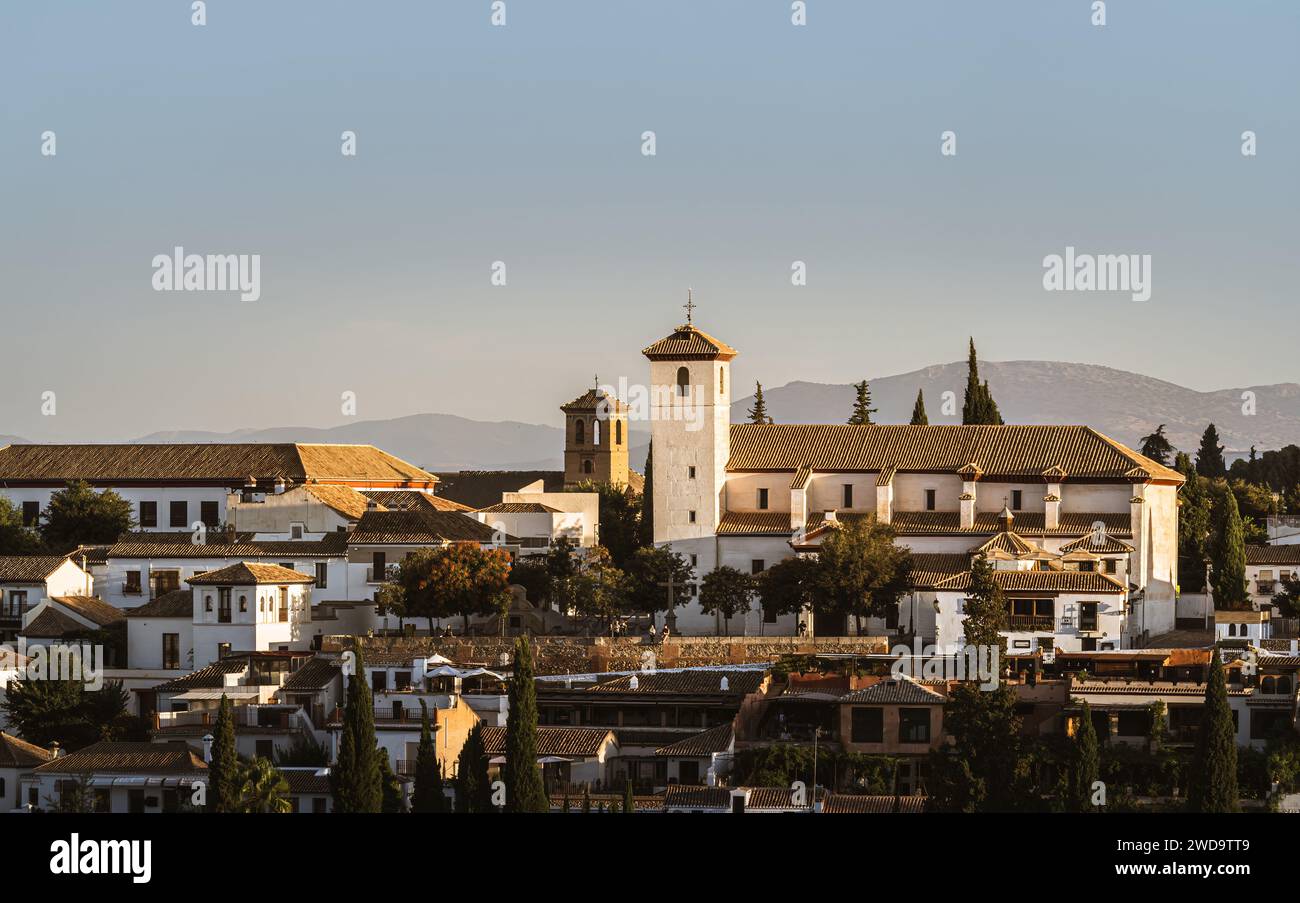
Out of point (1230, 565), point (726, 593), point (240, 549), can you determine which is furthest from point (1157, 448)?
point (240, 549)

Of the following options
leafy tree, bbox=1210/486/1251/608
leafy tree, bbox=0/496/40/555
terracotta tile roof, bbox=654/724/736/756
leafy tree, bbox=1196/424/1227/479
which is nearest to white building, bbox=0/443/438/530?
leafy tree, bbox=0/496/40/555

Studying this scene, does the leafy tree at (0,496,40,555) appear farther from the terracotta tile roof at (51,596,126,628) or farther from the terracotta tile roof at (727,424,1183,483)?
the terracotta tile roof at (727,424,1183,483)

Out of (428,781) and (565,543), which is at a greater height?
(565,543)

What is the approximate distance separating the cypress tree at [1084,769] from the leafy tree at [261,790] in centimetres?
1355

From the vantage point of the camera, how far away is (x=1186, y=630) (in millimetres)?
53312

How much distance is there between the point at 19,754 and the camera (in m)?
41.8

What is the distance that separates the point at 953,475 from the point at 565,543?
1017 centimetres

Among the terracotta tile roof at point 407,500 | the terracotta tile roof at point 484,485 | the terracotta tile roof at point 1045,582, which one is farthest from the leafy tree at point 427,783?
the terracotta tile roof at point 484,485

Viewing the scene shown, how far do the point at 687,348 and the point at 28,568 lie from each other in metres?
17.7

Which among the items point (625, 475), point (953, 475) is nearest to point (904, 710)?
point (953, 475)

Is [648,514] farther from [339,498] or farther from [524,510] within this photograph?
[339,498]

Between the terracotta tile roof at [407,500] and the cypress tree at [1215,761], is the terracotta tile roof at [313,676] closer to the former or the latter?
the terracotta tile roof at [407,500]

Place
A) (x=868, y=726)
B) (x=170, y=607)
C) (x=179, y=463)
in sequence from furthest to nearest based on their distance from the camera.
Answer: (x=179, y=463)
(x=170, y=607)
(x=868, y=726)

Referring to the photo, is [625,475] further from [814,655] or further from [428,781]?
[428,781]
